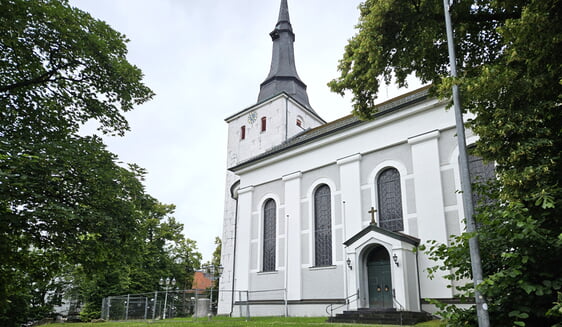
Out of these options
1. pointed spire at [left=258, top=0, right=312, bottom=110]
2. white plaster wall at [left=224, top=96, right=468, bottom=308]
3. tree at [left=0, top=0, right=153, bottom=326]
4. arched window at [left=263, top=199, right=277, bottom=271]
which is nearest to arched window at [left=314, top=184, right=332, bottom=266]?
white plaster wall at [left=224, top=96, right=468, bottom=308]

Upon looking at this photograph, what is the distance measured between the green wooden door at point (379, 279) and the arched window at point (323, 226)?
272 centimetres

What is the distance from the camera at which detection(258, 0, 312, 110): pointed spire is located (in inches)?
1172

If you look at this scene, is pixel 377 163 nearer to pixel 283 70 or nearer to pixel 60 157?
pixel 60 157

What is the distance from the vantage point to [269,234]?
21.5 metres

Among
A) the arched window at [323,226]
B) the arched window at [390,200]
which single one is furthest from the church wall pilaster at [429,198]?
the arched window at [323,226]

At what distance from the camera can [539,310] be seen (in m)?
4.55

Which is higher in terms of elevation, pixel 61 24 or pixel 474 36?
pixel 61 24

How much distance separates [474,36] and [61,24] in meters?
9.21

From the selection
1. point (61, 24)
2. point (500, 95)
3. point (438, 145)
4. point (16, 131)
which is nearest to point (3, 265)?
point (16, 131)

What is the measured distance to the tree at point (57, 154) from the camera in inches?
293

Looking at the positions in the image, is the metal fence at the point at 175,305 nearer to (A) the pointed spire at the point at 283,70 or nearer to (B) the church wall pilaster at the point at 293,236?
(B) the church wall pilaster at the point at 293,236

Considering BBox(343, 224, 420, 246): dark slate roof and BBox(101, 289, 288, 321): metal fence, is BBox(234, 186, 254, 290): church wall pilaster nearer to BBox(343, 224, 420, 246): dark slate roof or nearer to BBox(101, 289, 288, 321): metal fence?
BBox(101, 289, 288, 321): metal fence

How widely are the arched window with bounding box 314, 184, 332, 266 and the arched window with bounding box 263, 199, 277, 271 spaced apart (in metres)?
3.09

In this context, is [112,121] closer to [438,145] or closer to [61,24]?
[61,24]
